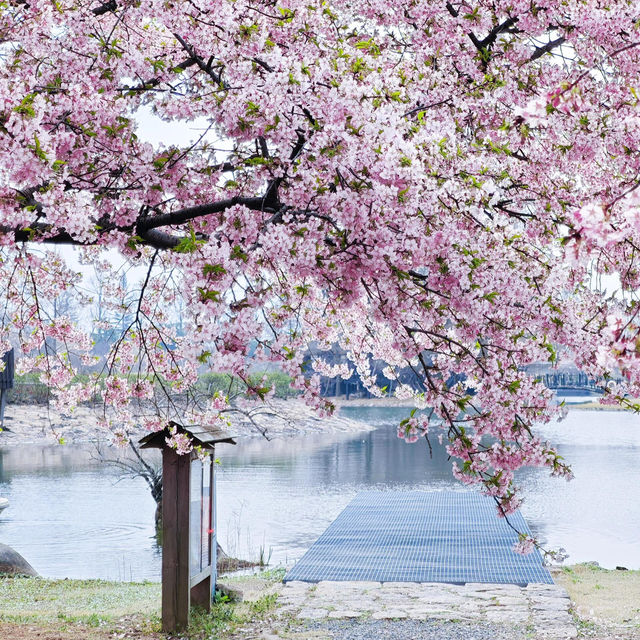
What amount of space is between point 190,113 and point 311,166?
3.39 feet

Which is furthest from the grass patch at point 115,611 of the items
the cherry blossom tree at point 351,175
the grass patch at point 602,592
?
the grass patch at point 602,592

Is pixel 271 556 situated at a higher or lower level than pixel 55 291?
lower

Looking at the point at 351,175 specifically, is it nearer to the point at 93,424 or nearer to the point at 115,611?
the point at 115,611

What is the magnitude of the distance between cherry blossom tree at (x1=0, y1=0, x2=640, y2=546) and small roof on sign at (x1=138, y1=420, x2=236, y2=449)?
157 mm

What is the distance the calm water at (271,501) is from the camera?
10604mm

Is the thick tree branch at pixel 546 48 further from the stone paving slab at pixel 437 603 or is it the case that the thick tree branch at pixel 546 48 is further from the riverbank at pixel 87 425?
→ the riverbank at pixel 87 425

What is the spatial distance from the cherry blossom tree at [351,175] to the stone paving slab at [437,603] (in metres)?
1.87

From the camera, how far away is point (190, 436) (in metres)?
5.94

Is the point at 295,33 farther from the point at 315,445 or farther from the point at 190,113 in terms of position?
the point at 315,445

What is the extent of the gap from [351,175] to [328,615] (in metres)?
3.86

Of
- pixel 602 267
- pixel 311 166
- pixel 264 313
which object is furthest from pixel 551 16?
pixel 264 313

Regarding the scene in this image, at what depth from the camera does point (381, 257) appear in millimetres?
3822

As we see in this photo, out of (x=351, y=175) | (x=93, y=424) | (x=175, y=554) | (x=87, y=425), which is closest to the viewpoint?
(x=351, y=175)

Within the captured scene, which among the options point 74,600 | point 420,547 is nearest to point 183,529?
point 74,600
